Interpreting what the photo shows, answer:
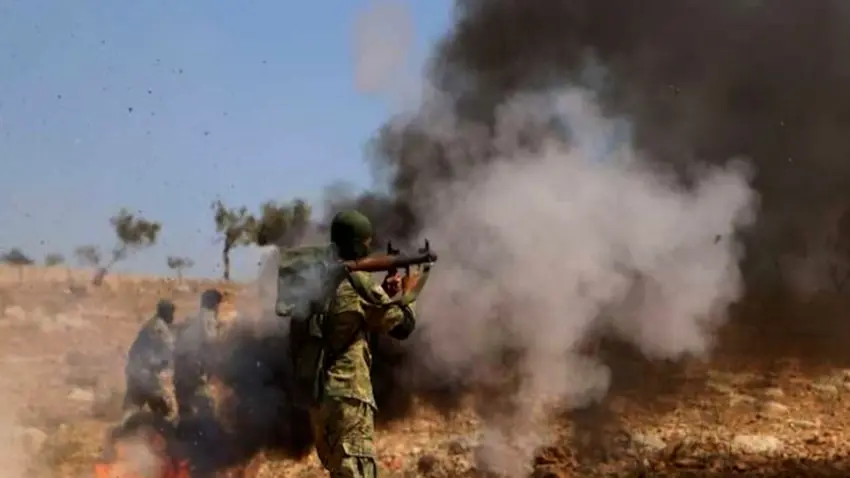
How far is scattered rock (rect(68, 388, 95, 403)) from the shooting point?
12.7 meters

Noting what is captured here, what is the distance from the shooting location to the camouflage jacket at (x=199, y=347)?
8.46m

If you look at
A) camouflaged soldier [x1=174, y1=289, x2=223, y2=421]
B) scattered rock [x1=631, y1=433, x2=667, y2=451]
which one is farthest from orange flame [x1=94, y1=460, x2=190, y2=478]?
scattered rock [x1=631, y1=433, x2=667, y2=451]

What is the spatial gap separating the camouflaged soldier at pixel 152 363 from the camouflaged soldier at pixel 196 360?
27 centimetres

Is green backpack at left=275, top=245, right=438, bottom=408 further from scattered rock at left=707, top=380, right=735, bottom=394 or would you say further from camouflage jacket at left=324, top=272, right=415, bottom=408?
scattered rock at left=707, top=380, right=735, bottom=394

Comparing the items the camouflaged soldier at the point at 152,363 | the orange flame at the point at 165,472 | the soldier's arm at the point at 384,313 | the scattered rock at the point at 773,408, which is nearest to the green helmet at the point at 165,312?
the camouflaged soldier at the point at 152,363

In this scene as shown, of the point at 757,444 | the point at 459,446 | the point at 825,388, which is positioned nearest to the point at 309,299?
the point at 459,446

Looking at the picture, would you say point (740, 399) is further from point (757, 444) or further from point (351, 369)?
point (351, 369)

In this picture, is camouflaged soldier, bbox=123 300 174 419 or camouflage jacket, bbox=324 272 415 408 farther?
camouflaged soldier, bbox=123 300 174 419

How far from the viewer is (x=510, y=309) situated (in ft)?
28.0

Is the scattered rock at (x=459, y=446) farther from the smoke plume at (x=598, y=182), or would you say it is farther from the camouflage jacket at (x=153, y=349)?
the camouflage jacket at (x=153, y=349)

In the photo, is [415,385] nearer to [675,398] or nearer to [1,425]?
[675,398]

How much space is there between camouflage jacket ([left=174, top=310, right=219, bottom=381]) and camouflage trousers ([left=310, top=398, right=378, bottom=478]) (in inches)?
147

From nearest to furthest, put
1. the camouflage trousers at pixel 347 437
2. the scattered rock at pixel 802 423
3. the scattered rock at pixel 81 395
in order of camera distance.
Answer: the camouflage trousers at pixel 347 437 < the scattered rock at pixel 802 423 < the scattered rock at pixel 81 395

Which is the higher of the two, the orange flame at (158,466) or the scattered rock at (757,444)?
the scattered rock at (757,444)
